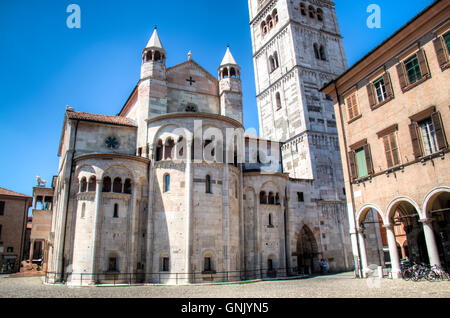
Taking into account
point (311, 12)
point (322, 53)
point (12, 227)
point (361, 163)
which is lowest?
point (12, 227)

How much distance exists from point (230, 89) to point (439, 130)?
Answer: 1779 cm

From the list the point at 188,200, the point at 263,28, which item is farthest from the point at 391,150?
the point at 263,28

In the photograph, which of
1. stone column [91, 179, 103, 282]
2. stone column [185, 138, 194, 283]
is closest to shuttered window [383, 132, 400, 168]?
stone column [185, 138, 194, 283]

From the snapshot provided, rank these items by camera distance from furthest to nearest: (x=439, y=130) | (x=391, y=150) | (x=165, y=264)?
1. (x=165, y=264)
2. (x=391, y=150)
3. (x=439, y=130)

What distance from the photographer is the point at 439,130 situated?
14.5 metres

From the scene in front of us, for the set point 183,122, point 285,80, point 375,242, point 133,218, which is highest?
point 285,80

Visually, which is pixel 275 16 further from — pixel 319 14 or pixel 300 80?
pixel 300 80

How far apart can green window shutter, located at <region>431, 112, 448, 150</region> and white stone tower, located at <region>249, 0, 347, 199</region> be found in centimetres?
1686

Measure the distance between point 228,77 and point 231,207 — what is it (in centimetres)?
1215

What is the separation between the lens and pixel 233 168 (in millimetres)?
24953

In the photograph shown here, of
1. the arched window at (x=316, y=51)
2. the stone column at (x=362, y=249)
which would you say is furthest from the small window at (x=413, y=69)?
the arched window at (x=316, y=51)
